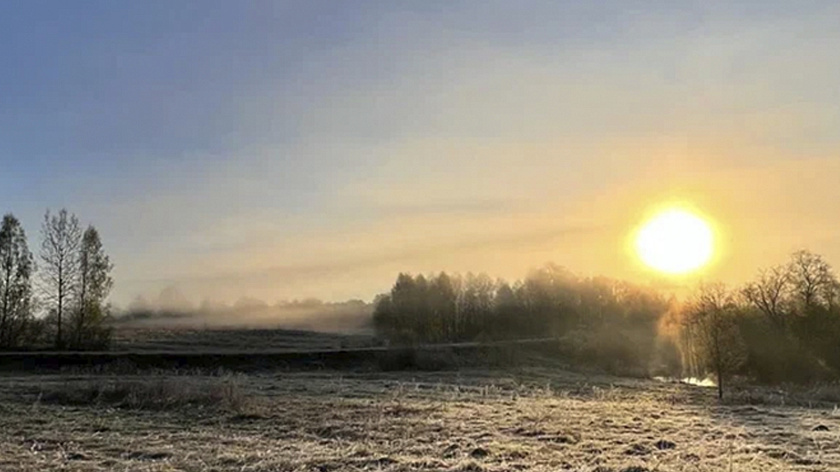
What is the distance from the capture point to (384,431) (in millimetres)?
18891

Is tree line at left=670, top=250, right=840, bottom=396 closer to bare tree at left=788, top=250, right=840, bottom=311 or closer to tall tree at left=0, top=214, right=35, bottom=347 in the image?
bare tree at left=788, top=250, right=840, bottom=311

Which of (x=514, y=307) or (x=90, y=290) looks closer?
(x=90, y=290)

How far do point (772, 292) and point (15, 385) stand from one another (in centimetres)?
6063

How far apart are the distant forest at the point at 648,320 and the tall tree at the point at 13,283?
34.2 meters

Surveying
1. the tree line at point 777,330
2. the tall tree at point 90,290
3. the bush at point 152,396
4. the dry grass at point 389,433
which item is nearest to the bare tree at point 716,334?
the tree line at point 777,330

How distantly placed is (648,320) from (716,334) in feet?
180

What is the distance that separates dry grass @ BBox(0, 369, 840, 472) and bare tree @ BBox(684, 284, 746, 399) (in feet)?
38.9

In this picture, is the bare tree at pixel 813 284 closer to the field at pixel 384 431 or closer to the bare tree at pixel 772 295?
the bare tree at pixel 772 295

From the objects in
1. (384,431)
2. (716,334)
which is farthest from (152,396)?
(716,334)

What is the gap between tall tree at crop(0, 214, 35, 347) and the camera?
60.4 meters

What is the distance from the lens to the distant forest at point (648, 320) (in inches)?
2172

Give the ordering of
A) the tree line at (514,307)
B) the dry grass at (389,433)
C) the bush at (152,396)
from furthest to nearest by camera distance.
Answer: the tree line at (514,307)
the bush at (152,396)
the dry grass at (389,433)

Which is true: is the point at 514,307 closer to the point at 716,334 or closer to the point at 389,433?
the point at 716,334

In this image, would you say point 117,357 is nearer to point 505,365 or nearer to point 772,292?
point 505,365
